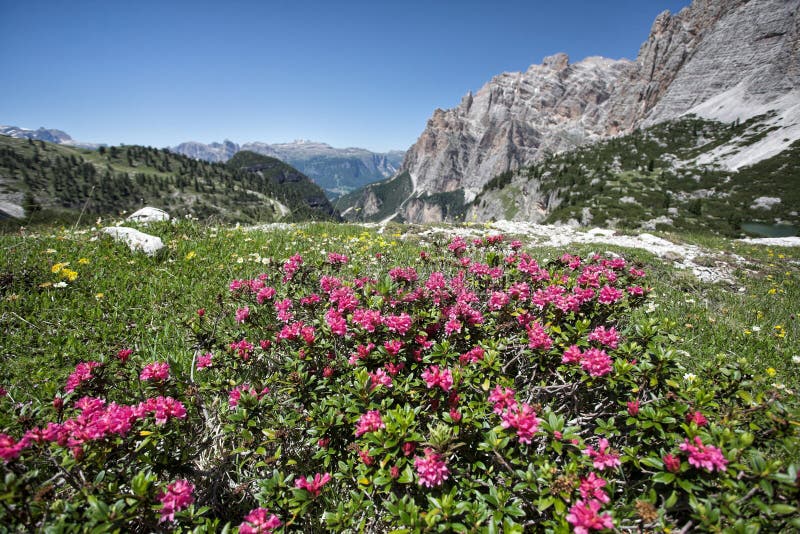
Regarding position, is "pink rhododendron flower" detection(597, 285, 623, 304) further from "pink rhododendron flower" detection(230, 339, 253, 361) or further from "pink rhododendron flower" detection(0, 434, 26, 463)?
"pink rhododendron flower" detection(0, 434, 26, 463)

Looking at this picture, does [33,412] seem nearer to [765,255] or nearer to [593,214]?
[765,255]

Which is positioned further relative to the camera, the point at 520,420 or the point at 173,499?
the point at 520,420

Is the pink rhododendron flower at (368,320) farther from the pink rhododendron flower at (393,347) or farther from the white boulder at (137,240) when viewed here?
the white boulder at (137,240)

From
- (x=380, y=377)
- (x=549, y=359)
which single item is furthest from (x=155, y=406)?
(x=549, y=359)

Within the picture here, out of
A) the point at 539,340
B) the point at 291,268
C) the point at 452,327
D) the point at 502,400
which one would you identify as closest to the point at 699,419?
the point at 539,340

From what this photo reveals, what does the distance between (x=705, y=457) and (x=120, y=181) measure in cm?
20432

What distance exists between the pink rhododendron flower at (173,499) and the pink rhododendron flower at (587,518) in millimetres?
2253

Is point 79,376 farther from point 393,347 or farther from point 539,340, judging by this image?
point 539,340

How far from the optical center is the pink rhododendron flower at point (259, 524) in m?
1.86

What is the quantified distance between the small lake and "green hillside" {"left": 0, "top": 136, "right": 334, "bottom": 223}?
108 m

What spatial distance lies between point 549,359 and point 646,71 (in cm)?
19030

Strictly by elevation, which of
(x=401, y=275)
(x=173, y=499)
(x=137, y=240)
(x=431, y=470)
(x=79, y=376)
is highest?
(x=137, y=240)

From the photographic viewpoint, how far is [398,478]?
6.83 feet

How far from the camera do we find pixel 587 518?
65.2 inches
